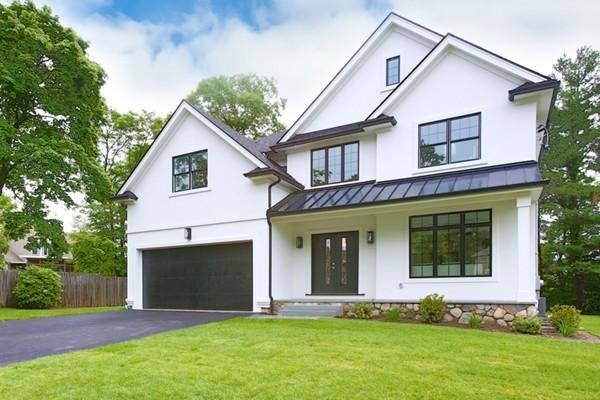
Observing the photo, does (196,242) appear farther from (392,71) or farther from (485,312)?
(485,312)

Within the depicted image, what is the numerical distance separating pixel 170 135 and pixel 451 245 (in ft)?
34.0

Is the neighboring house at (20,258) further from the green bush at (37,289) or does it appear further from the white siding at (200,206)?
the white siding at (200,206)

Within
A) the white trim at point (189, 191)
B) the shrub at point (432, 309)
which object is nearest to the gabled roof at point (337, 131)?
the white trim at point (189, 191)

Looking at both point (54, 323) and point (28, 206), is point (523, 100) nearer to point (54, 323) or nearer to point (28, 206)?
point (54, 323)

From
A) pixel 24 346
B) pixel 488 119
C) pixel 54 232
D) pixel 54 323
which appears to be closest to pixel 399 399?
pixel 24 346

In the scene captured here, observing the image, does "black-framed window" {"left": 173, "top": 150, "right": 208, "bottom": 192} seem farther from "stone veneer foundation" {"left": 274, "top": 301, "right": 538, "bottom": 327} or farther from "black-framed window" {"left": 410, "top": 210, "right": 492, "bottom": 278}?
"black-framed window" {"left": 410, "top": 210, "right": 492, "bottom": 278}

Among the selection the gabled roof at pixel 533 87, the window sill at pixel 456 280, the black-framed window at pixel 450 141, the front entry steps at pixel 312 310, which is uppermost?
the gabled roof at pixel 533 87

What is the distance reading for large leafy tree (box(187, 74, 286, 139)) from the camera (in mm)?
30016

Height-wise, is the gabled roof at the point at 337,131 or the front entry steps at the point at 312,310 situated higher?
the gabled roof at the point at 337,131

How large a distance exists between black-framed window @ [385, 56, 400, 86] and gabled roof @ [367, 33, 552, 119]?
1.73m

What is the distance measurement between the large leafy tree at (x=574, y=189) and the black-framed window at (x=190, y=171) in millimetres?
17382

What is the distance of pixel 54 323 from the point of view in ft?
36.4

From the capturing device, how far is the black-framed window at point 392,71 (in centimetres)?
1387

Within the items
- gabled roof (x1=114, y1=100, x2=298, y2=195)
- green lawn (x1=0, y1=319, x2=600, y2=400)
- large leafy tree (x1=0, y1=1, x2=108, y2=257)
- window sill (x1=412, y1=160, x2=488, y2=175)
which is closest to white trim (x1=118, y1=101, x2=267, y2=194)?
gabled roof (x1=114, y1=100, x2=298, y2=195)
